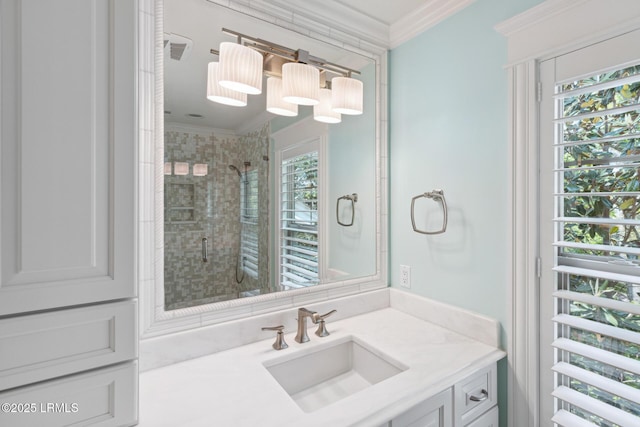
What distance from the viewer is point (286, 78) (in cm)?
138

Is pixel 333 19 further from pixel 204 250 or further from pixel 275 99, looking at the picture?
pixel 204 250

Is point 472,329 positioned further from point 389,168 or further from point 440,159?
point 389,168

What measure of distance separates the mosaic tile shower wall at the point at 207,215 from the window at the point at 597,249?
1186mm

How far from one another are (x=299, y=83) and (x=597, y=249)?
129cm

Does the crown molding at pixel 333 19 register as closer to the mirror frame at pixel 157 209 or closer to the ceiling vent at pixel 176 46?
the mirror frame at pixel 157 209
